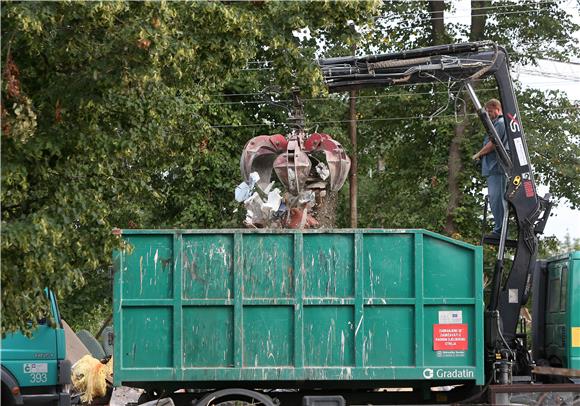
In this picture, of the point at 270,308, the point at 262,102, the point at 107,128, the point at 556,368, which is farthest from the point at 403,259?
the point at 262,102

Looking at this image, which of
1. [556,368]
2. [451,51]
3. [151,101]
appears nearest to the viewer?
[151,101]

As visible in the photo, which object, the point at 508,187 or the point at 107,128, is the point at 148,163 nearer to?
the point at 107,128

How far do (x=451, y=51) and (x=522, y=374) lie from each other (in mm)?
3590

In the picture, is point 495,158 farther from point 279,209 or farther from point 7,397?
point 7,397

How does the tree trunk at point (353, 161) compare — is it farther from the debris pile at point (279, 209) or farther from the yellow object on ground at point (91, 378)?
the debris pile at point (279, 209)

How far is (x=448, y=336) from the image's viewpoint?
441 inches

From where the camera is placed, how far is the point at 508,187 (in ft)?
40.8

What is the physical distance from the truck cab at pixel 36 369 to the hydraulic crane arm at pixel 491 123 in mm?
4367

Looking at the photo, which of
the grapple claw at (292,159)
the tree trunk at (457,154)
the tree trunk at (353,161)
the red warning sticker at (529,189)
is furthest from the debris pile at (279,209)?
the tree trunk at (457,154)

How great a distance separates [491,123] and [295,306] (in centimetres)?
323

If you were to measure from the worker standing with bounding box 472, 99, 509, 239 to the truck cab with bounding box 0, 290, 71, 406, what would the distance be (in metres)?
5.03

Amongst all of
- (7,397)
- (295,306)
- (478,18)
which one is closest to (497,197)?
(295,306)

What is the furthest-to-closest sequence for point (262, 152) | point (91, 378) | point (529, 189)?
point (91, 378) → point (262, 152) → point (529, 189)

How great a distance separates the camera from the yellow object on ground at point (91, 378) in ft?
44.7
